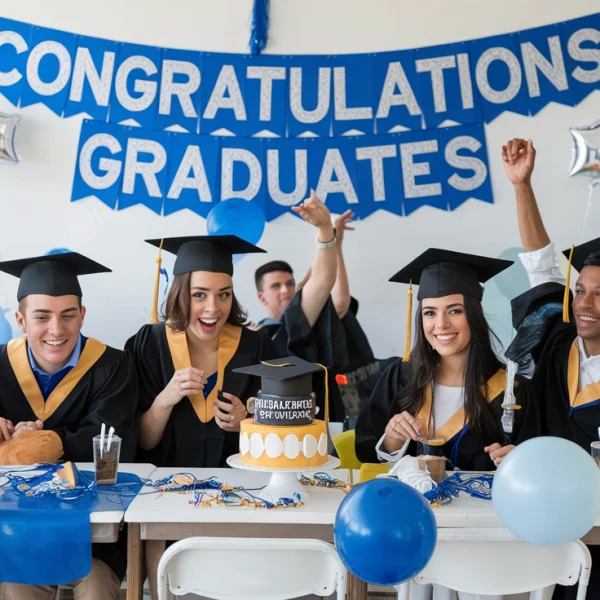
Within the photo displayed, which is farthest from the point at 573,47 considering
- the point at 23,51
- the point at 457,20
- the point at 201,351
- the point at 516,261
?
the point at 23,51

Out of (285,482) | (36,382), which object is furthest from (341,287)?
(285,482)

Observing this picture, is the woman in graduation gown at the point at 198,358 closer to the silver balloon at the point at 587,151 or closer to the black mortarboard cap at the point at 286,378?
the black mortarboard cap at the point at 286,378

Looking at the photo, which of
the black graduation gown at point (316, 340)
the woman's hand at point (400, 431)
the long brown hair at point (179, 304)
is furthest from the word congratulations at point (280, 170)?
the woman's hand at point (400, 431)

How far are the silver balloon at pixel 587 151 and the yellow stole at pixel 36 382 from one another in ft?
9.34

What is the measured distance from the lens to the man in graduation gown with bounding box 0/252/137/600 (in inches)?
132

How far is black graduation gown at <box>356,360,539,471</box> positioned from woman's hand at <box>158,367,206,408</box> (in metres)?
0.75

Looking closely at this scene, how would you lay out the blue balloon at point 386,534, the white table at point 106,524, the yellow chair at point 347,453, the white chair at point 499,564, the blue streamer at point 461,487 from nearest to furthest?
1. the blue balloon at point 386,534
2. the white chair at point 499,564
3. the white table at point 106,524
4. the blue streamer at point 461,487
5. the yellow chair at point 347,453

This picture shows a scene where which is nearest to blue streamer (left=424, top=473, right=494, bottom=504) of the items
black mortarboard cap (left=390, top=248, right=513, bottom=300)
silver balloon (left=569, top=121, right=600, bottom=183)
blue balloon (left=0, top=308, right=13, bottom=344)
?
black mortarboard cap (left=390, top=248, right=513, bottom=300)

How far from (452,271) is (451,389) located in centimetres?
51

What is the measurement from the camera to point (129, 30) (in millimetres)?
4469

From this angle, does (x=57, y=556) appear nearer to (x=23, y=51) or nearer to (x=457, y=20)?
(x=23, y=51)

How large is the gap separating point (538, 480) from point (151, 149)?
312 centimetres

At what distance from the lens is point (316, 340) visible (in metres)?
4.12

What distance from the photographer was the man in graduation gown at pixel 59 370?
3.36 metres
